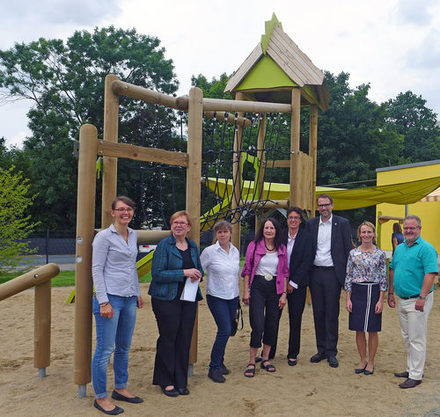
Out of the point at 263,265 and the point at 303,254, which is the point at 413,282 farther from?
the point at 263,265

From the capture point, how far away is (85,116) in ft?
74.6

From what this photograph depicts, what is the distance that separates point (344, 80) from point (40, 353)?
1098 inches

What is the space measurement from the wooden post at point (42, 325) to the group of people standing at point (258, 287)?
0.92 metres

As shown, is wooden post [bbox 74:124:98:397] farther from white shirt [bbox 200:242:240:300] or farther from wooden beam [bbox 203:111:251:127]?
wooden beam [bbox 203:111:251:127]

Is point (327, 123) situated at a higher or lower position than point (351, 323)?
higher

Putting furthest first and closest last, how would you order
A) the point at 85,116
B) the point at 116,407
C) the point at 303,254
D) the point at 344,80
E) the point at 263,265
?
1. the point at 344,80
2. the point at 85,116
3. the point at 303,254
4. the point at 263,265
5. the point at 116,407

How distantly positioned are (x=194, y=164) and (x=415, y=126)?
38.8 meters

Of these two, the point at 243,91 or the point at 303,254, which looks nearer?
the point at 303,254

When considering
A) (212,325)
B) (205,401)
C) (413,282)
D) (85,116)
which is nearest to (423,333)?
(413,282)

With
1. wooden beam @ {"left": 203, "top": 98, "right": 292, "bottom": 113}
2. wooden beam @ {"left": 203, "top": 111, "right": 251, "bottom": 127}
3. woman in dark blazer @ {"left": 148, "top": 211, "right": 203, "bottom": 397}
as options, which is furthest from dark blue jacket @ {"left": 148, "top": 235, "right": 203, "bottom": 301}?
wooden beam @ {"left": 203, "top": 111, "right": 251, "bottom": 127}

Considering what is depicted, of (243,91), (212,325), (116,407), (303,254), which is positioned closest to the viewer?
(116,407)

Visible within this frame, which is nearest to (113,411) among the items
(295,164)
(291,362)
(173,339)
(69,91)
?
(173,339)

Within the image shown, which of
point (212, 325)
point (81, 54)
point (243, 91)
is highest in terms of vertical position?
point (81, 54)

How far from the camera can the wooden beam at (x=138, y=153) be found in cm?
353
